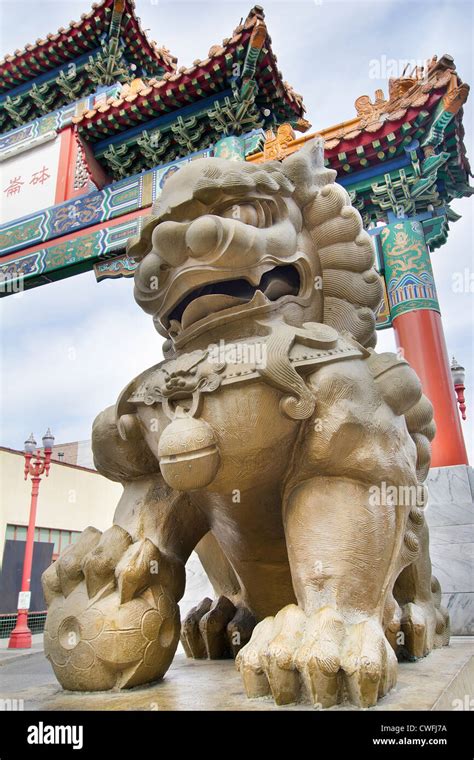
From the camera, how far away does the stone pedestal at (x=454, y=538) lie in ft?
11.2

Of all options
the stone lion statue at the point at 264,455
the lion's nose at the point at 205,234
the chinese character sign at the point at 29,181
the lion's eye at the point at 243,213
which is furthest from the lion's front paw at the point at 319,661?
the chinese character sign at the point at 29,181

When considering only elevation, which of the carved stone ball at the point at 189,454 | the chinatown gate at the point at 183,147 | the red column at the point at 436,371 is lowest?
the carved stone ball at the point at 189,454

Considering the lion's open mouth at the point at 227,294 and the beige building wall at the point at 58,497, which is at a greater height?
the beige building wall at the point at 58,497

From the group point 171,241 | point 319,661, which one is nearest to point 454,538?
point 319,661

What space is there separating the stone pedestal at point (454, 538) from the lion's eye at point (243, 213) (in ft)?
9.38

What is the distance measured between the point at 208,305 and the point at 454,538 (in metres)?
2.91

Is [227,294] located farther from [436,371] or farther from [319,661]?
[436,371]

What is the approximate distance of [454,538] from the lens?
3.64 metres

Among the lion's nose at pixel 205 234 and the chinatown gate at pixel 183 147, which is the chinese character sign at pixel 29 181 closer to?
the chinatown gate at pixel 183 147

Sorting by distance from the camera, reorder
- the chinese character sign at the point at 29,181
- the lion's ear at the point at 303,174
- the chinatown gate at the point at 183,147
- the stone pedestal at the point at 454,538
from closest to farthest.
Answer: the lion's ear at the point at 303,174, the stone pedestal at the point at 454,538, the chinatown gate at the point at 183,147, the chinese character sign at the point at 29,181

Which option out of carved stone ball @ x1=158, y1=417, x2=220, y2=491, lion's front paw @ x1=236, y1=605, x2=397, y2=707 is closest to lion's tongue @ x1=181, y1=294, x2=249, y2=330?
carved stone ball @ x1=158, y1=417, x2=220, y2=491

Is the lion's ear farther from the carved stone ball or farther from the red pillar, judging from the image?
the red pillar
